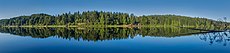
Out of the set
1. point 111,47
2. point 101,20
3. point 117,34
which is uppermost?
point 101,20

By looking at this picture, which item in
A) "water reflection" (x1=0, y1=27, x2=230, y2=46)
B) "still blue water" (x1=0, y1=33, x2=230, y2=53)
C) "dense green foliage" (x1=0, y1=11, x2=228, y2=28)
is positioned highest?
"dense green foliage" (x1=0, y1=11, x2=228, y2=28)

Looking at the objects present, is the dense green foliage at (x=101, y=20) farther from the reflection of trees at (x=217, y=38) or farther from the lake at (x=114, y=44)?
the lake at (x=114, y=44)

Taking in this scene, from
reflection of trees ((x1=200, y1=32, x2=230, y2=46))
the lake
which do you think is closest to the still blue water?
the lake

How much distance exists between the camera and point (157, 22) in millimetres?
162750

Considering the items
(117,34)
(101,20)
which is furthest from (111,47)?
(101,20)

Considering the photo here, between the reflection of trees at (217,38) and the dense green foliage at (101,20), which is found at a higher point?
the dense green foliage at (101,20)

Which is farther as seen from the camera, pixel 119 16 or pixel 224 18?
pixel 119 16

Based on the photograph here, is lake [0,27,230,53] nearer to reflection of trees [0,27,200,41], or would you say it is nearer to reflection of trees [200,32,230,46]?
reflection of trees [200,32,230,46]

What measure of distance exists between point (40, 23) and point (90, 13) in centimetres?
2505

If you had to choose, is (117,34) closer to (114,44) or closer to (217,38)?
(217,38)

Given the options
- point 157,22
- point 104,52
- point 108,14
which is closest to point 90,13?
point 108,14

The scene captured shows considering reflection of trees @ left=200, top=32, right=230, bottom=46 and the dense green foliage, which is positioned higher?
the dense green foliage

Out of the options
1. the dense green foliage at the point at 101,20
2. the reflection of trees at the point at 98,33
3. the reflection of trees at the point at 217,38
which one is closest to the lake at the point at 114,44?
the reflection of trees at the point at 217,38

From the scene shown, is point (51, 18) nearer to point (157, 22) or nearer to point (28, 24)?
point (28, 24)
